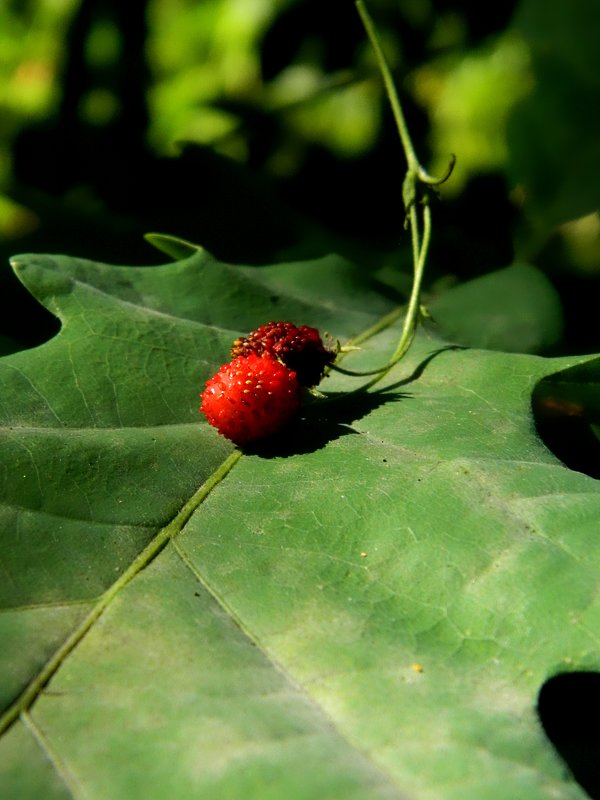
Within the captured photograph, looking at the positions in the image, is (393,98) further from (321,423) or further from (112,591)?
(112,591)

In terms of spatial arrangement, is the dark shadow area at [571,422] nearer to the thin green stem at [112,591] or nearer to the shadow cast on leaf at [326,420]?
the shadow cast on leaf at [326,420]

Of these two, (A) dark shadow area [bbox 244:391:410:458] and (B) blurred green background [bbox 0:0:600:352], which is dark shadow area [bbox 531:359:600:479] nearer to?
(A) dark shadow area [bbox 244:391:410:458]

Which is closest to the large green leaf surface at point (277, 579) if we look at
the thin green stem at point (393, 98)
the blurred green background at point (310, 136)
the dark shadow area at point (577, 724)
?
the dark shadow area at point (577, 724)

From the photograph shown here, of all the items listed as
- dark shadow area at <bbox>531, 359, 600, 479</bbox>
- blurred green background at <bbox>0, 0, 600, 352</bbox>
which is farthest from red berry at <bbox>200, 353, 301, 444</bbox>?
blurred green background at <bbox>0, 0, 600, 352</bbox>

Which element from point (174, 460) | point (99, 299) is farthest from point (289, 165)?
point (174, 460)

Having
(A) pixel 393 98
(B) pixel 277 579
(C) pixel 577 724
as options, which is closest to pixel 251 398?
(B) pixel 277 579

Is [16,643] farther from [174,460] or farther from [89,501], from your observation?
[174,460]

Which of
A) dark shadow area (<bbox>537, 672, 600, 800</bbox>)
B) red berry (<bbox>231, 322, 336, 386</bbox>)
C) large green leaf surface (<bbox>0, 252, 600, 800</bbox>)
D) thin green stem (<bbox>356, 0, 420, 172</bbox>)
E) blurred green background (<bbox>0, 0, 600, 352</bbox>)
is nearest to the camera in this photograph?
large green leaf surface (<bbox>0, 252, 600, 800</bbox>)
